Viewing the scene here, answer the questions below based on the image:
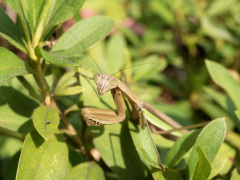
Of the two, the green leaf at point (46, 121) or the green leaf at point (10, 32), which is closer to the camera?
the green leaf at point (46, 121)

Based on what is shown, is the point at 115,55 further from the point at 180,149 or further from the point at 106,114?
the point at 180,149

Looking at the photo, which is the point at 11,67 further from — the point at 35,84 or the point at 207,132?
the point at 207,132

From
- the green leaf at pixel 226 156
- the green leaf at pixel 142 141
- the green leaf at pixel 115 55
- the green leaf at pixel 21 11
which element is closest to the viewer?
the green leaf at pixel 21 11

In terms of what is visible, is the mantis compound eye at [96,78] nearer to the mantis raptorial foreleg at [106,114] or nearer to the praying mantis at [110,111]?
the praying mantis at [110,111]

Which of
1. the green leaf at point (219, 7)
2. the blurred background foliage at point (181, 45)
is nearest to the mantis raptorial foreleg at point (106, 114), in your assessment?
the blurred background foliage at point (181, 45)

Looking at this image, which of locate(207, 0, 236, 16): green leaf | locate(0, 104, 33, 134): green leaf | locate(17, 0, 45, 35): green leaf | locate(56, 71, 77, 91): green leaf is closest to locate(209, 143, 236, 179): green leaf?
locate(56, 71, 77, 91): green leaf

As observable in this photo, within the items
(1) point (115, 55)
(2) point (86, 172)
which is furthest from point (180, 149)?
(1) point (115, 55)
